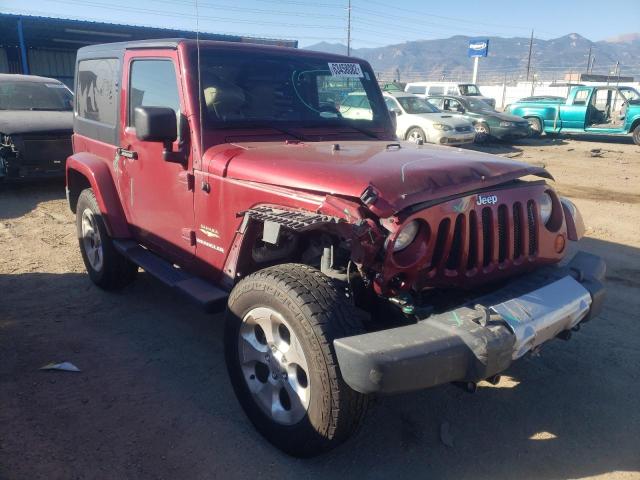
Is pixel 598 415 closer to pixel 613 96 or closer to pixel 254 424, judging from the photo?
pixel 254 424

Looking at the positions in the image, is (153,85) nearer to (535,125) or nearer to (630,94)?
(535,125)

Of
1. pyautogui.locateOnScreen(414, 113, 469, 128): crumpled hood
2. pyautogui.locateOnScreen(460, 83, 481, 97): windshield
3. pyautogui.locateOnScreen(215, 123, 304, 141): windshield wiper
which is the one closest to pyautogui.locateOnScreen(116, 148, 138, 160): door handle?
pyautogui.locateOnScreen(215, 123, 304, 141): windshield wiper

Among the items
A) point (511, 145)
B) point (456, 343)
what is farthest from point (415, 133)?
point (456, 343)

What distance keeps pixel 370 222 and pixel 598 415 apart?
1.88 m

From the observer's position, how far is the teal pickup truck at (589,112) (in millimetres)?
17125

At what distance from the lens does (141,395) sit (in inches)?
131

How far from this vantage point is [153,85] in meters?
3.86

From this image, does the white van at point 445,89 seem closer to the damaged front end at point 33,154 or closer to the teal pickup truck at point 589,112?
the teal pickup truck at point 589,112

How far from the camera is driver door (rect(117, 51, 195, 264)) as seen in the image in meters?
3.61

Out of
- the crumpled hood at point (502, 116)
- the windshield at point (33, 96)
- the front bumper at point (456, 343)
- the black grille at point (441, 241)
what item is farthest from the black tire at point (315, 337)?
the crumpled hood at point (502, 116)

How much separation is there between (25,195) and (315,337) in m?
8.29

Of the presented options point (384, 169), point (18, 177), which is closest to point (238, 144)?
point (384, 169)

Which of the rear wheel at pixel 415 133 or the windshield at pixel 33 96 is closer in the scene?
the windshield at pixel 33 96

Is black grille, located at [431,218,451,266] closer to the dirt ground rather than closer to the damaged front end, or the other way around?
the dirt ground
